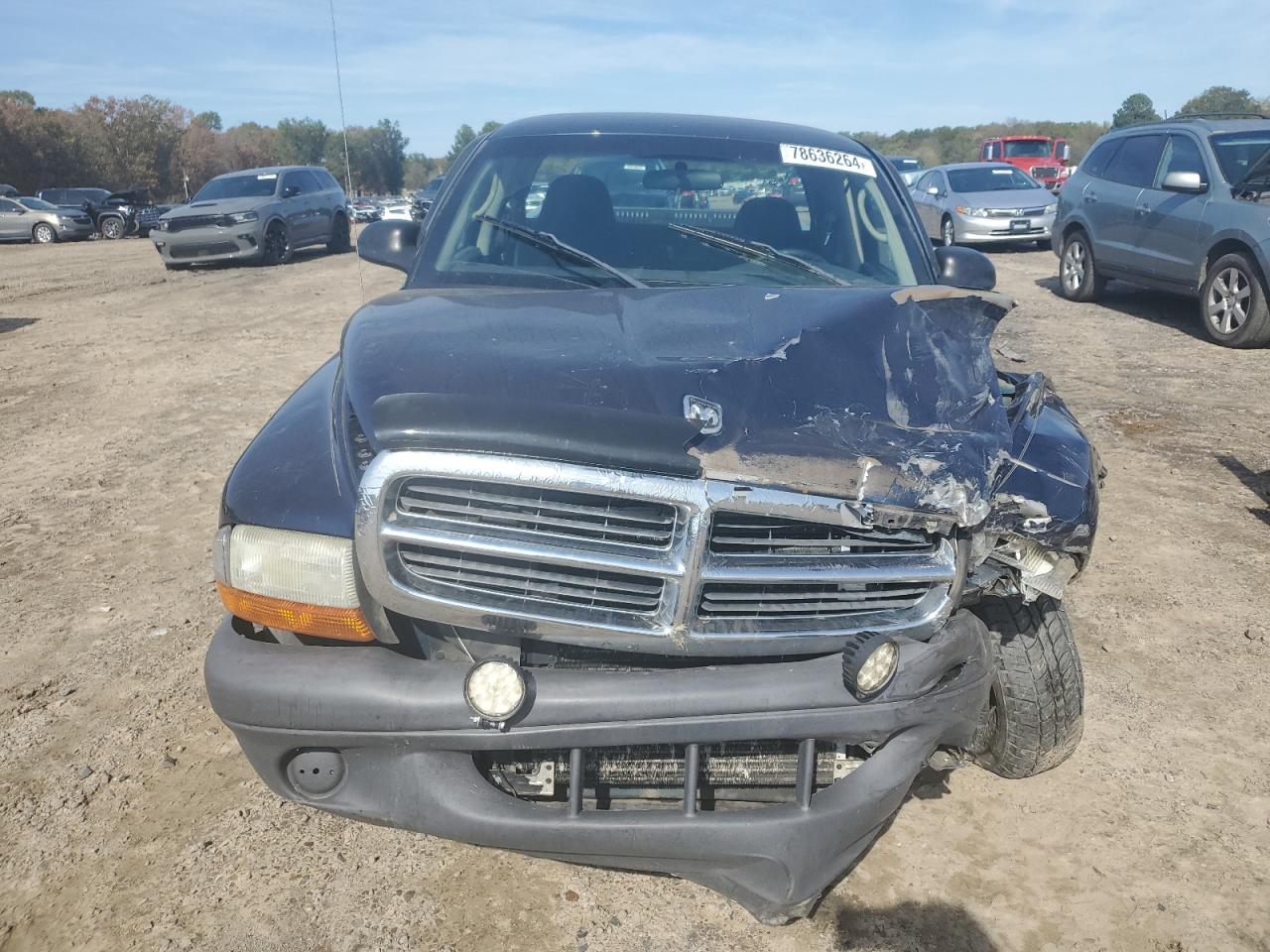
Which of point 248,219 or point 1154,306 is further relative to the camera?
point 248,219

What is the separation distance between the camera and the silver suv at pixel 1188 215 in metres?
8.27

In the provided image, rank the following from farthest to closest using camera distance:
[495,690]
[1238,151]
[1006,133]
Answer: [1006,133] → [1238,151] → [495,690]

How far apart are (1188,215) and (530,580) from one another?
9032 mm

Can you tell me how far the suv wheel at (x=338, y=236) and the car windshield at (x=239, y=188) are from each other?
2.20 m

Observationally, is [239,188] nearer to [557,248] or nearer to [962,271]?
[557,248]

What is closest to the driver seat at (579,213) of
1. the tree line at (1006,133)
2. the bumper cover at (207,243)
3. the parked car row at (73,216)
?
the bumper cover at (207,243)

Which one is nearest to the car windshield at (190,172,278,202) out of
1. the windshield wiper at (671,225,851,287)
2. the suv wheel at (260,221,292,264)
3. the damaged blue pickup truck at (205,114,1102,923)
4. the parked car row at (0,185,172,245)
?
the suv wheel at (260,221,292,264)

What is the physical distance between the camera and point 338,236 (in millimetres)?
19391

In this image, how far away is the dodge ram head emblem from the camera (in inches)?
76.5

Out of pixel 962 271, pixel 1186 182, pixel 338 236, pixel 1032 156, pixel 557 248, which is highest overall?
pixel 1032 156

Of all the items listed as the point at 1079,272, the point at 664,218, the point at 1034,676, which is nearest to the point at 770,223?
the point at 664,218

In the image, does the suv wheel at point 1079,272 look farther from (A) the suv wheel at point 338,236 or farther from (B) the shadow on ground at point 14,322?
(A) the suv wheel at point 338,236

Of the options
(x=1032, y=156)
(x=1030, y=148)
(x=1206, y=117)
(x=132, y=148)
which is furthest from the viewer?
(x=132, y=148)

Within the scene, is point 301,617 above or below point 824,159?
below
